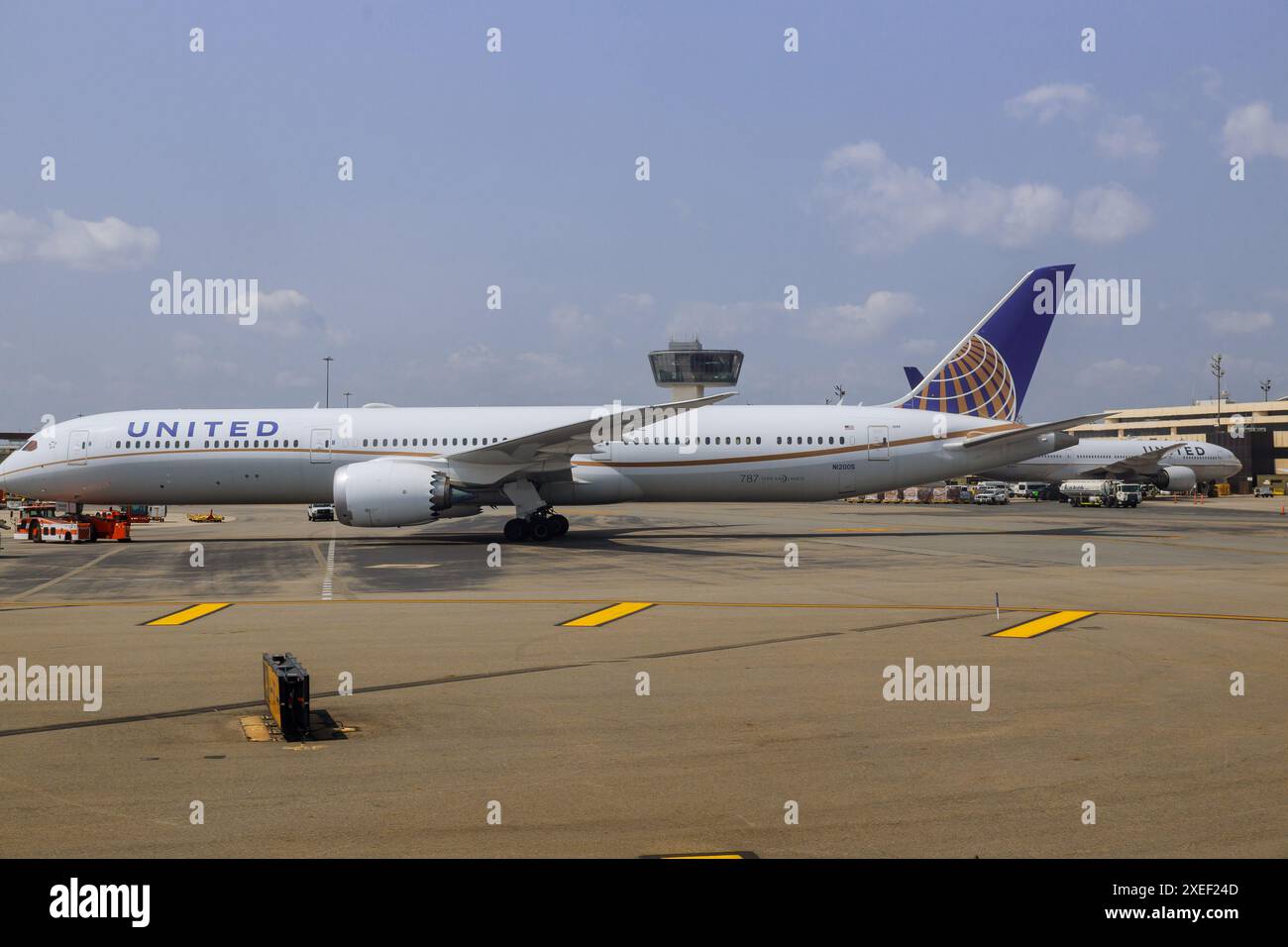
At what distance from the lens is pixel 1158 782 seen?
26.1 ft

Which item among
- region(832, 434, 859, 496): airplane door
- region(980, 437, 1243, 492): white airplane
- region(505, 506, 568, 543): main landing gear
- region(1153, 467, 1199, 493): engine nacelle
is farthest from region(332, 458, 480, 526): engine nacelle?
region(1153, 467, 1199, 493): engine nacelle

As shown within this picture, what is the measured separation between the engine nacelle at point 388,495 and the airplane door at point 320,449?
142 inches

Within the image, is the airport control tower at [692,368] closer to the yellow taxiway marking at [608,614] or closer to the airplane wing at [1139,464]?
the airplane wing at [1139,464]

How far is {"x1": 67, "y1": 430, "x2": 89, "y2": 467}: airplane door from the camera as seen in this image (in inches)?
1375

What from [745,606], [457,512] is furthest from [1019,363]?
[745,606]

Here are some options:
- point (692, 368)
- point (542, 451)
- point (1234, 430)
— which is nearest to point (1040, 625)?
point (542, 451)

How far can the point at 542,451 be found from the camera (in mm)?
32281

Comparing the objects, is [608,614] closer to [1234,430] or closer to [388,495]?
[388,495]

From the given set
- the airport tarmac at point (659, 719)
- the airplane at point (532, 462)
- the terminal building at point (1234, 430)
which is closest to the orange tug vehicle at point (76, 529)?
the airplane at point (532, 462)

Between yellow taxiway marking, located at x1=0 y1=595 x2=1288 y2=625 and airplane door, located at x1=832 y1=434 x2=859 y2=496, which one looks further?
airplane door, located at x1=832 y1=434 x2=859 y2=496

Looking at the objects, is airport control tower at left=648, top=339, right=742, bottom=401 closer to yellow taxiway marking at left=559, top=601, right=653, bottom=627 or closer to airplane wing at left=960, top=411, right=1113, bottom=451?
airplane wing at left=960, top=411, right=1113, bottom=451

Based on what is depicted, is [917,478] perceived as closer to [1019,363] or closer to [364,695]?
[1019,363]

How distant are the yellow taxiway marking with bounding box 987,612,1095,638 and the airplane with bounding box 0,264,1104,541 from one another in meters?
17.6
